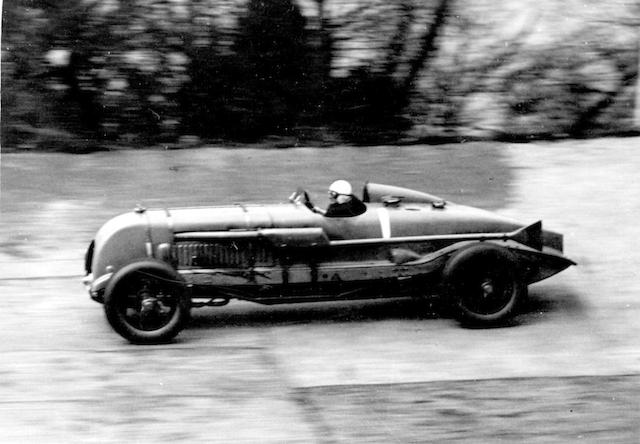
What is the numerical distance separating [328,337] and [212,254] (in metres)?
1.01

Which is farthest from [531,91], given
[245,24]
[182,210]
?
[182,210]

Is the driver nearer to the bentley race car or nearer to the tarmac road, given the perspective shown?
the bentley race car

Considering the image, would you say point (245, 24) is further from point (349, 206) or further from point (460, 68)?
point (349, 206)

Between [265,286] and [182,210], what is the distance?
33.3 inches

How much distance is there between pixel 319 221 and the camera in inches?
307

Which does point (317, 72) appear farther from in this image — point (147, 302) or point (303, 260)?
point (147, 302)

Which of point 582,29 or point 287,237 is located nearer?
point 287,237

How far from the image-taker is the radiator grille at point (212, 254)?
766cm

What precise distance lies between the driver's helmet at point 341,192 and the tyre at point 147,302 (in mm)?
1274

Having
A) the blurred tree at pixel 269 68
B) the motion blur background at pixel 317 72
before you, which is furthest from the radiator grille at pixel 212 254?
the blurred tree at pixel 269 68

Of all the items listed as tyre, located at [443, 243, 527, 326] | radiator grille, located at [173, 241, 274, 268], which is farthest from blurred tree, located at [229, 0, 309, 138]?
tyre, located at [443, 243, 527, 326]

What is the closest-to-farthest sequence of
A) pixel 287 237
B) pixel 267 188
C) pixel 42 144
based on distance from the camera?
pixel 287 237
pixel 267 188
pixel 42 144

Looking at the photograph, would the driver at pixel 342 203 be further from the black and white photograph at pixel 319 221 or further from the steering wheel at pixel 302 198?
the steering wheel at pixel 302 198

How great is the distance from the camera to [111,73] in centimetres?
1094
